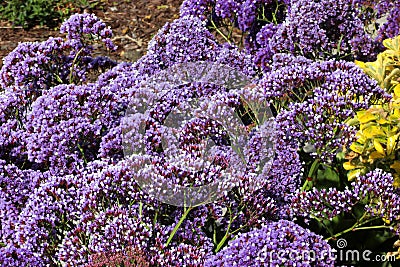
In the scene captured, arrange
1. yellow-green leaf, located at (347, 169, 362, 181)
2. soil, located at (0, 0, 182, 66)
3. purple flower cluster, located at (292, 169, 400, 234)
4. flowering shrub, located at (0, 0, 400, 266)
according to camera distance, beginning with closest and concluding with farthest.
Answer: flowering shrub, located at (0, 0, 400, 266) < purple flower cluster, located at (292, 169, 400, 234) < yellow-green leaf, located at (347, 169, 362, 181) < soil, located at (0, 0, 182, 66)

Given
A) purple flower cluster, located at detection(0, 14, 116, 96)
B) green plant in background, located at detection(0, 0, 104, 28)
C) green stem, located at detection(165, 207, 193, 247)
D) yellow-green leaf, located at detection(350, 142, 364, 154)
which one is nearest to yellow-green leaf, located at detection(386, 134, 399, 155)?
yellow-green leaf, located at detection(350, 142, 364, 154)

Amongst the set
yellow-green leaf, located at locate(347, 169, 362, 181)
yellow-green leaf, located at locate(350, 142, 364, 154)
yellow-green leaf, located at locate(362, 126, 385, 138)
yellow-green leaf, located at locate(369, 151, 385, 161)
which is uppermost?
Result: yellow-green leaf, located at locate(362, 126, 385, 138)

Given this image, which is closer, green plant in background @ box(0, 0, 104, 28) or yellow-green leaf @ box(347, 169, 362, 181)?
yellow-green leaf @ box(347, 169, 362, 181)

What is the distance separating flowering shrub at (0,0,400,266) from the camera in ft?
7.30

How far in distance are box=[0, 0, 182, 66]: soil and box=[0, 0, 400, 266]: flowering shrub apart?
11.2 ft

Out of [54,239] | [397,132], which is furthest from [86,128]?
[397,132]

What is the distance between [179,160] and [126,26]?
5052 mm

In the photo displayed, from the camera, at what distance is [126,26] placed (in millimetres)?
7137

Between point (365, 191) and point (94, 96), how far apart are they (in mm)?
1201

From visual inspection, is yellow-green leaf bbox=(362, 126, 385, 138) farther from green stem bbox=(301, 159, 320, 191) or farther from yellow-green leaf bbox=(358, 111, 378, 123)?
green stem bbox=(301, 159, 320, 191)

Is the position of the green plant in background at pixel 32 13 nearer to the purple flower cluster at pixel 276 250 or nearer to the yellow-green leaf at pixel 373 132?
the yellow-green leaf at pixel 373 132

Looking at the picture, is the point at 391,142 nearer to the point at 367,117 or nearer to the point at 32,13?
the point at 367,117

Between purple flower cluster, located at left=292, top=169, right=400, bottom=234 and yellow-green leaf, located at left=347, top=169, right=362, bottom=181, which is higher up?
purple flower cluster, located at left=292, top=169, right=400, bottom=234

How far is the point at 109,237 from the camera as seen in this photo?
2184 millimetres
